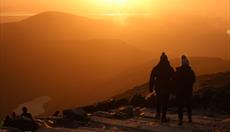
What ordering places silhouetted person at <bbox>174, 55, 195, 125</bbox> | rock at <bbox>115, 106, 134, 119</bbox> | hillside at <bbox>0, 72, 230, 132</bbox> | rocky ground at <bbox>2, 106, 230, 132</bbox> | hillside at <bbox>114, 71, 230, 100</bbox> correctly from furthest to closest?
hillside at <bbox>114, 71, 230, 100</bbox> < rock at <bbox>115, 106, 134, 119</bbox> < silhouetted person at <bbox>174, 55, 195, 125</bbox> < hillside at <bbox>0, 72, 230, 132</bbox> < rocky ground at <bbox>2, 106, 230, 132</bbox>

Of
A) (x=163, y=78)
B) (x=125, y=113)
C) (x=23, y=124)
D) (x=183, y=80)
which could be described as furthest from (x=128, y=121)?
(x=23, y=124)

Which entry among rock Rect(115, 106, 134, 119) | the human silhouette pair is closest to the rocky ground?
rock Rect(115, 106, 134, 119)

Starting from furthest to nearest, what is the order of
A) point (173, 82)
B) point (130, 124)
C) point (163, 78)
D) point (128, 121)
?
point (128, 121) → point (130, 124) → point (163, 78) → point (173, 82)

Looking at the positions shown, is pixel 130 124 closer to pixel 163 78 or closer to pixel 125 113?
pixel 163 78

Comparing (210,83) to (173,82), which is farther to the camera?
(210,83)

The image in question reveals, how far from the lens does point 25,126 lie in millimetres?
16641

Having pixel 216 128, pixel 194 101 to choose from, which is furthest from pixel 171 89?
pixel 194 101

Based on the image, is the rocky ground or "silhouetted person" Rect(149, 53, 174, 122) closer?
the rocky ground

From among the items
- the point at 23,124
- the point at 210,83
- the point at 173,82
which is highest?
the point at 210,83

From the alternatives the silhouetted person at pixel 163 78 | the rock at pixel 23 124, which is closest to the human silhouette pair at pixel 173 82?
the silhouetted person at pixel 163 78

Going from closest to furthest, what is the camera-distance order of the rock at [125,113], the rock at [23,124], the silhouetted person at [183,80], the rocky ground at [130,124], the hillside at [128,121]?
the rock at [23,124], the rocky ground at [130,124], the hillside at [128,121], the silhouetted person at [183,80], the rock at [125,113]

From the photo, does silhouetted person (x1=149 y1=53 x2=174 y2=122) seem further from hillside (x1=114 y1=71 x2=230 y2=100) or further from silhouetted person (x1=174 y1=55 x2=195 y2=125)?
hillside (x1=114 y1=71 x2=230 y2=100)

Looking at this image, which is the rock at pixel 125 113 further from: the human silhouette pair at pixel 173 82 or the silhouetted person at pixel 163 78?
the silhouetted person at pixel 163 78

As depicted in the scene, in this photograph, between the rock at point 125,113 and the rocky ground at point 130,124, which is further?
the rock at point 125,113
